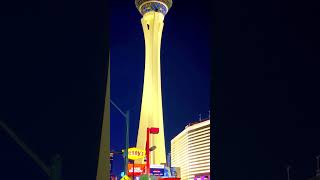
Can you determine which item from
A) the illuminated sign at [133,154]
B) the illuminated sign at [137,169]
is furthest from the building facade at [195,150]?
the illuminated sign at [137,169]

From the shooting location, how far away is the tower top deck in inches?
3194

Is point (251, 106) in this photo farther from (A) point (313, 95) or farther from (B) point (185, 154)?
(B) point (185, 154)

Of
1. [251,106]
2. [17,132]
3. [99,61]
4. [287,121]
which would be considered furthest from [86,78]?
[287,121]

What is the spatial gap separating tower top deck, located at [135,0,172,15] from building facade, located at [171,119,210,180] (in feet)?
106

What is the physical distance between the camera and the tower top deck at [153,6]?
81.1m

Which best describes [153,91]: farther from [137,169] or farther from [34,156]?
[34,156]

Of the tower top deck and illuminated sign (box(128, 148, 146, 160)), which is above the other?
the tower top deck

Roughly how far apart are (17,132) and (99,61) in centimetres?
272

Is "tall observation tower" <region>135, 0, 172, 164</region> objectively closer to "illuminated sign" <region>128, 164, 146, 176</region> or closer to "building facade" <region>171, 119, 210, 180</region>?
"building facade" <region>171, 119, 210, 180</region>

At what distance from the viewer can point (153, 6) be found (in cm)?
8106

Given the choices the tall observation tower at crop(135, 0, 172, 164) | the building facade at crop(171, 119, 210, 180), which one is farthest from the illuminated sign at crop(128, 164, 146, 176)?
the building facade at crop(171, 119, 210, 180)

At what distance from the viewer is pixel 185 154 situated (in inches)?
4604

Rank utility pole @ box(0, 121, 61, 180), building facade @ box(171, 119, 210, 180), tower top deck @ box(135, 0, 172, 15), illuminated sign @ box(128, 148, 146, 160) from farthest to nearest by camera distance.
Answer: building facade @ box(171, 119, 210, 180) < tower top deck @ box(135, 0, 172, 15) < illuminated sign @ box(128, 148, 146, 160) < utility pole @ box(0, 121, 61, 180)

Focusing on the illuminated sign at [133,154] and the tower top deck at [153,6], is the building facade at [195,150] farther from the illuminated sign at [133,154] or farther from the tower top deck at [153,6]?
the illuminated sign at [133,154]
